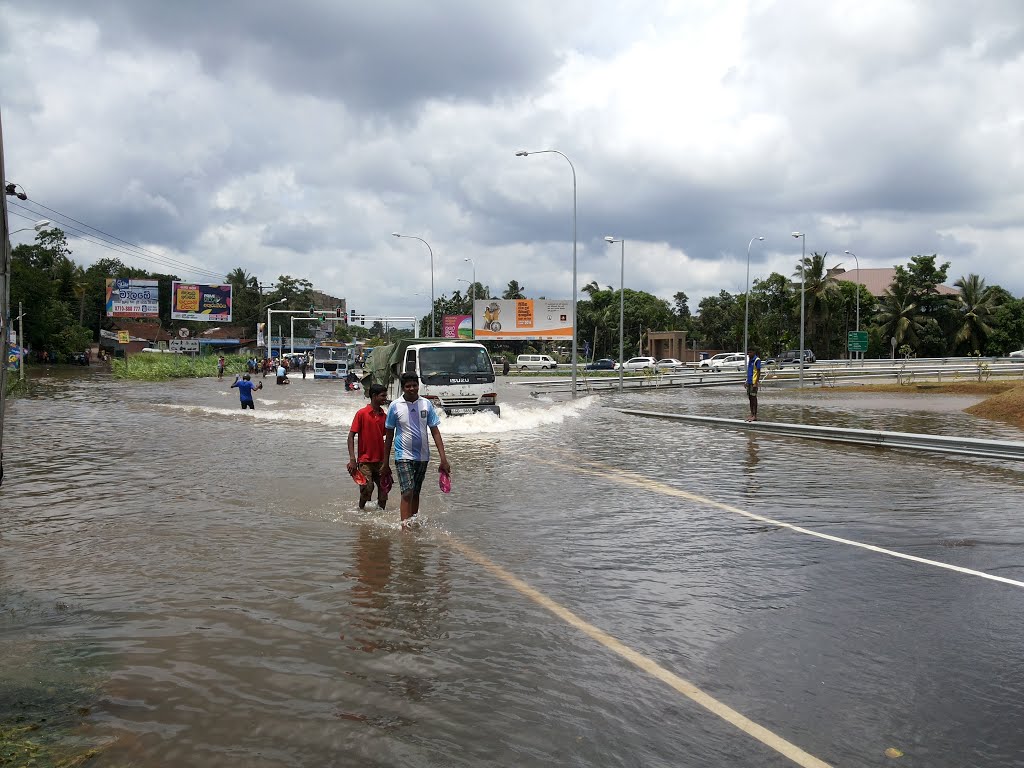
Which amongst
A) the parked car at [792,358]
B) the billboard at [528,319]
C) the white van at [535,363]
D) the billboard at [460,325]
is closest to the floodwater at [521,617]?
the parked car at [792,358]

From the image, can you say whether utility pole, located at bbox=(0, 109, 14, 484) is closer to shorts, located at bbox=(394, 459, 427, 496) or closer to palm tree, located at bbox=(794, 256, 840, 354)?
shorts, located at bbox=(394, 459, 427, 496)

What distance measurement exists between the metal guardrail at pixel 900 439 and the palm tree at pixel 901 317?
60.5 meters

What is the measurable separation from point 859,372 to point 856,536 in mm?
45498

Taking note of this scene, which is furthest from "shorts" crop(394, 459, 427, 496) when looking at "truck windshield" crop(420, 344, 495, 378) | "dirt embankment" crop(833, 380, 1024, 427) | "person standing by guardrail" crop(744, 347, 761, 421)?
"dirt embankment" crop(833, 380, 1024, 427)

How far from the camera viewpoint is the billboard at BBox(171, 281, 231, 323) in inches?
3120

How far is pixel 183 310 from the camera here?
79.5 meters

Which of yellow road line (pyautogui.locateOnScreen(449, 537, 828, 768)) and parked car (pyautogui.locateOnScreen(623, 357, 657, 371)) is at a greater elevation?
parked car (pyautogui.locateOnScreen(623, 357, 657, 371))

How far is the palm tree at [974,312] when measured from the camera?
7469cm

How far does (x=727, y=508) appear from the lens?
400 inches

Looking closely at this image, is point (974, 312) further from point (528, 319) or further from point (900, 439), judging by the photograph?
point (900, 439)

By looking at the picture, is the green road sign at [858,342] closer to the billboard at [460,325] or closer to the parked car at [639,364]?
the parked car at [639,364]

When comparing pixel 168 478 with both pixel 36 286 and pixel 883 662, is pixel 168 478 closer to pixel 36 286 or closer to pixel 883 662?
pixel 883 662

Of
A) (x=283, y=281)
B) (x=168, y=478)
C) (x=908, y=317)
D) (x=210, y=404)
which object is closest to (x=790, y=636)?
(x=168, y=478)

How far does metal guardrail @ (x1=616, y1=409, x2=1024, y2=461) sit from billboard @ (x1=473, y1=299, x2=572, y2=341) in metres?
73.0
